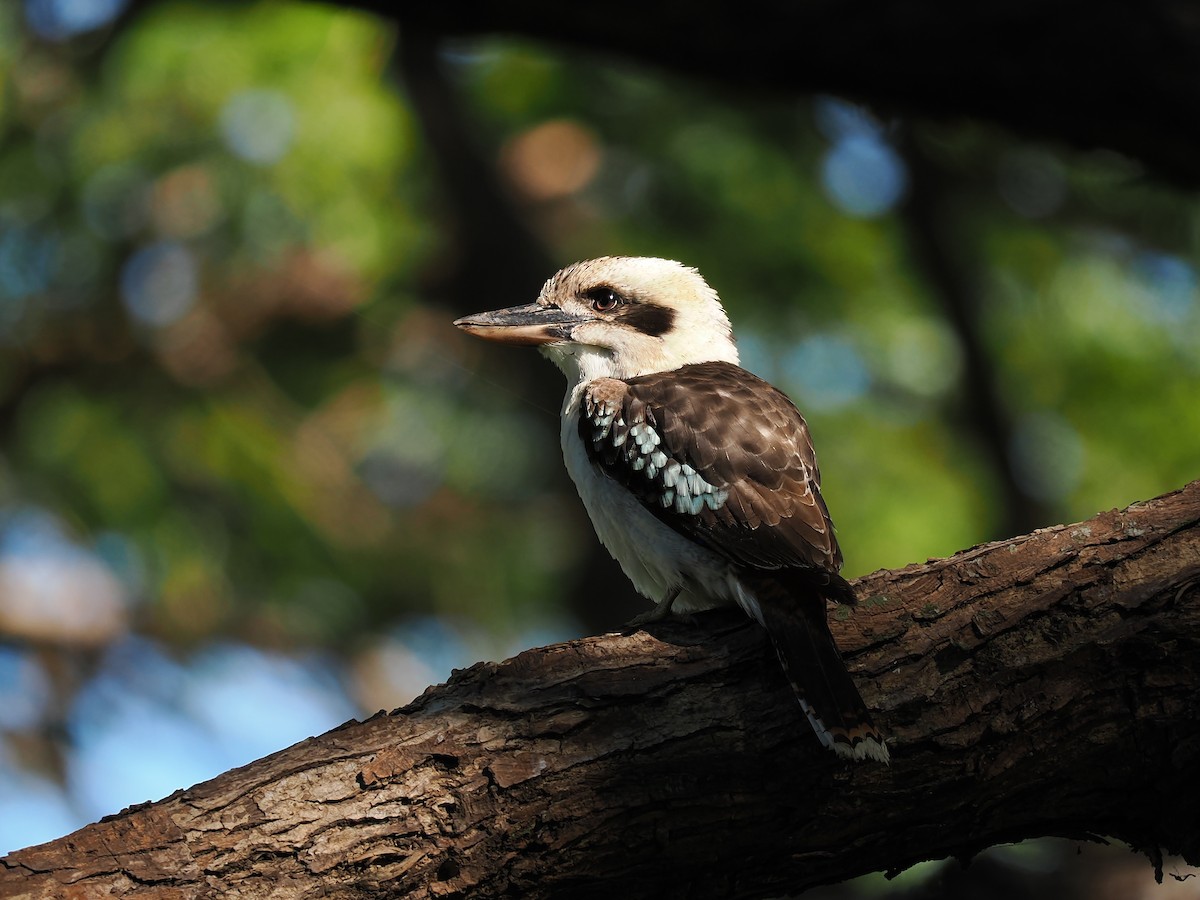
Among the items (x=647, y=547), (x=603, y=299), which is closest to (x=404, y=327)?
(x=603, y=299)

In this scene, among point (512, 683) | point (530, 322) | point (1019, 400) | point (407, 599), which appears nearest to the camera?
point (512, 683)

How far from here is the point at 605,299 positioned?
421cm

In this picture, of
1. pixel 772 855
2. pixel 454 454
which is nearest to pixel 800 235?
pixel 454 454

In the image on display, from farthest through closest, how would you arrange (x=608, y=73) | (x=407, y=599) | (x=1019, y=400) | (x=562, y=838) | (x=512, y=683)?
(x=407, y=599) → (x=608, y=73) → (x=1019, y=400) → (x=512, y=683) → (x=562, y=838)

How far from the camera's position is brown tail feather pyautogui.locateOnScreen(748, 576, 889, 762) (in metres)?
2.60

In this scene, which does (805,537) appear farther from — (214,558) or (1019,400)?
(214,558)

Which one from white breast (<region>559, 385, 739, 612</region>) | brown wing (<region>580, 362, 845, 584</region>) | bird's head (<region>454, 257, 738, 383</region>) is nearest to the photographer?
brown wing (<region>580, 362, 845, 584</region>)

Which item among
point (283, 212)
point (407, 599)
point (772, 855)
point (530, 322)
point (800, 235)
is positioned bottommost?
point (772, 855)

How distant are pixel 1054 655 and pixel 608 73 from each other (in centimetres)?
538

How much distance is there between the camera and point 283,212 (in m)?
6.99

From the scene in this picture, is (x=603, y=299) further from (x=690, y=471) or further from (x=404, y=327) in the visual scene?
(x=404, y=327)

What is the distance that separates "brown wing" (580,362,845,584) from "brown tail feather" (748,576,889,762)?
0.23 feet

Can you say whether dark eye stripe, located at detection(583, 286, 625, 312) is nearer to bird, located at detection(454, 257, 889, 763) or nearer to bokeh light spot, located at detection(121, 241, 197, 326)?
bird, located at detection(454, 257, 889, 763)

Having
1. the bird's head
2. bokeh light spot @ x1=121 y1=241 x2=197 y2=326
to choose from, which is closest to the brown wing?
the bird's head
